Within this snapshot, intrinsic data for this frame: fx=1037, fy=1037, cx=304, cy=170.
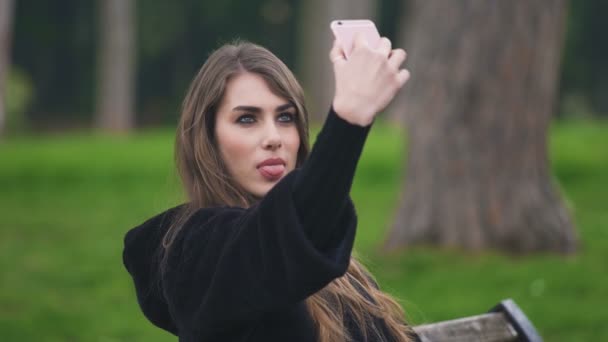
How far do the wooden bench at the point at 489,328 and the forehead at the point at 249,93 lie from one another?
851 millimetres

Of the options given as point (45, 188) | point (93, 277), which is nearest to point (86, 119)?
point (45, 188)

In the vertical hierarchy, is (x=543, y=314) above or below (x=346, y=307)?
below

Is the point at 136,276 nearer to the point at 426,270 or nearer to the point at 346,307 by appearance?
the point at 346,307

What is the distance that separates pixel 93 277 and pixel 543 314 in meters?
3.41

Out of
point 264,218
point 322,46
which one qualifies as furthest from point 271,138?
point 322,46

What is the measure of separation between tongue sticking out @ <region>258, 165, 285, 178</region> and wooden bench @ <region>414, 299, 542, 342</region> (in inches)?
29.4

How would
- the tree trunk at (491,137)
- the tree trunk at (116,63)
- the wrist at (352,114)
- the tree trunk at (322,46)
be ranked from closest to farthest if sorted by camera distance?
the wrist at (352,114)
the tree trunk at (491,137)
the tree trunk at (322,46)
the tree trunk at (116,63)

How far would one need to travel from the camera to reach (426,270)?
23.5 ft

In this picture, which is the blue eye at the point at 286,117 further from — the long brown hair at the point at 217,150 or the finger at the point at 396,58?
the finger at the point at 396,58

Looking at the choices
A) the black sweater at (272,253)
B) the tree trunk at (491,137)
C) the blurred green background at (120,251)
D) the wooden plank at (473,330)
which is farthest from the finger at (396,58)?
the tree trunk at (491,137)

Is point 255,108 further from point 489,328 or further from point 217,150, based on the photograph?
point 489,328

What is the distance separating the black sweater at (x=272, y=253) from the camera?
1857 mm

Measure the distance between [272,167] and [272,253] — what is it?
0.45m

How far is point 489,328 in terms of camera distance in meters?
2.98
